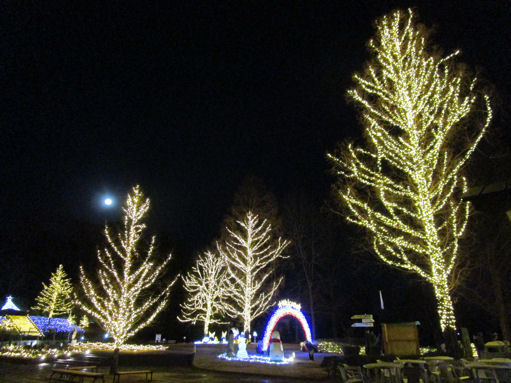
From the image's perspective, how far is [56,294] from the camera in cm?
3941

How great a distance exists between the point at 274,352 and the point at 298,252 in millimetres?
15575

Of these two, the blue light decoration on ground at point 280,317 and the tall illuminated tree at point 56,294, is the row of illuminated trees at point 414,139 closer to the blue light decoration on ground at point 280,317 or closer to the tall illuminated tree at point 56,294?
the blue light decoration on ground at point 280,317

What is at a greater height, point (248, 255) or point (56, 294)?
point (248, 255)

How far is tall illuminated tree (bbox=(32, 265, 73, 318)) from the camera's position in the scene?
3859cm

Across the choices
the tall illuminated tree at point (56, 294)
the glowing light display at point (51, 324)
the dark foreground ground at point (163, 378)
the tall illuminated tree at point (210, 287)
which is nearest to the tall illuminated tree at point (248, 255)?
the tall illuminated tree at point (210, 287)

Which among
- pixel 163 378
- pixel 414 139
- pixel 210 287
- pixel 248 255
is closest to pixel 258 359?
pixel 163 378

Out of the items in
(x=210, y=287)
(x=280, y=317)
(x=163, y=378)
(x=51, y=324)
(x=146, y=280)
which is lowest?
(x=163, y=378)

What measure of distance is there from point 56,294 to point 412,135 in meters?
41.0

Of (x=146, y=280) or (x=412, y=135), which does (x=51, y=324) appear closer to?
(x=146, y=280)

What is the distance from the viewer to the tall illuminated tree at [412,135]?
41.5 feet

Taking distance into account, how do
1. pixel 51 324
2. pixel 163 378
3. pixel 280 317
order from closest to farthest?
pixel 163 378
pixel 280 317
pixel 51 324

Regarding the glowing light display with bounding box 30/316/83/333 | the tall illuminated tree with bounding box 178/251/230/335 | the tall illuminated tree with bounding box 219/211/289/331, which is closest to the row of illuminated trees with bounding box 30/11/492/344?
the tall illuminated tree with bounding box 219/211/289/331

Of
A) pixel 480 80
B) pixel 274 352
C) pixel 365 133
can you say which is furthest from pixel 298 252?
pixel 480 80

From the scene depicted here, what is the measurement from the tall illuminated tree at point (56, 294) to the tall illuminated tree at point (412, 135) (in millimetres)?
35534
